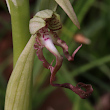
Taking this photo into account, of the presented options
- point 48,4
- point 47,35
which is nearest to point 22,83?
point 47,35

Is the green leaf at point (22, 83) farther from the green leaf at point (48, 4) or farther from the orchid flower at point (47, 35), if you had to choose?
the green leaf at point (48, 4)

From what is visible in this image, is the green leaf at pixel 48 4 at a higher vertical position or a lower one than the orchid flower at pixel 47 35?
higher

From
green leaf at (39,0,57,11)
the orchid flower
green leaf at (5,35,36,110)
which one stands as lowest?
green leaf at (5,35,36,110)

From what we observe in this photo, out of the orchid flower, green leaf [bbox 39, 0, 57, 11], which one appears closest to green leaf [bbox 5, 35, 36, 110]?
the orchid flower

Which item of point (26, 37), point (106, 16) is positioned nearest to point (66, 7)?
point (26, 37)

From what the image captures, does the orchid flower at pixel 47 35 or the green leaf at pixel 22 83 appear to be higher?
the orchid flower at pixel 47 35

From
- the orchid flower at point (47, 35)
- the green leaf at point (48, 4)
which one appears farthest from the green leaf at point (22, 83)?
the green leaf at point (48, 4)

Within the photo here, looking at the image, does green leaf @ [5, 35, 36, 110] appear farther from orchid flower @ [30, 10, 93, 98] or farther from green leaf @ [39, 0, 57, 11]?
green leaf @ [39, 0, 57, 11]

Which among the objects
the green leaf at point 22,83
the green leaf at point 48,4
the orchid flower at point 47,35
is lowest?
the green leaf at point 22,83

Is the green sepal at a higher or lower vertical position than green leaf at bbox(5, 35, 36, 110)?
higher
